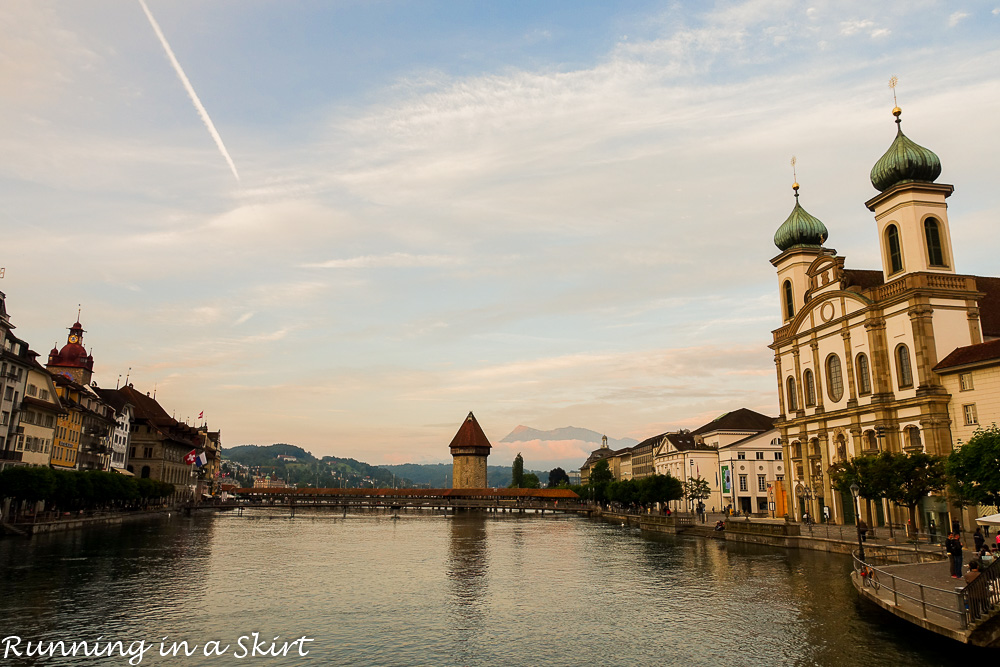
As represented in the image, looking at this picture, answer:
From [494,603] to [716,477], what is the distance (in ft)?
266

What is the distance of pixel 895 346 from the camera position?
5141 centimetres

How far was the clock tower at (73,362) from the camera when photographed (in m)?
95.5

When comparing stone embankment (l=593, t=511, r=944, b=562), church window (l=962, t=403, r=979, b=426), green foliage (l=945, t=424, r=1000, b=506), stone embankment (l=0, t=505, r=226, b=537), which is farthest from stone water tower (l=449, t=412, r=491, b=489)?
green foliage (l=945, t=424, r=1000, b=506)

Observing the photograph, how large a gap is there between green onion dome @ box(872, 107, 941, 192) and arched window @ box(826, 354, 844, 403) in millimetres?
14383

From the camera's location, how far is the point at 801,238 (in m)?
70.3

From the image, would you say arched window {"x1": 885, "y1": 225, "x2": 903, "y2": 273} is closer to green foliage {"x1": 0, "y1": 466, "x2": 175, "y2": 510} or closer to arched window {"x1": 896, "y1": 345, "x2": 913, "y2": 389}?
arched window {"x1": 896, "y1": 345, "x2": 913, "y2": 389}

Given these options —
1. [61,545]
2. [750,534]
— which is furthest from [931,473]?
[61,545]

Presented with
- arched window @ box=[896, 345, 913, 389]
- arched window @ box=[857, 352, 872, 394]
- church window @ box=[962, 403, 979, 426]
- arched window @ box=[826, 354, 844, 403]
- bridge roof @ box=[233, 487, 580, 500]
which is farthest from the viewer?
bridge roof @ box=[233, 487, 580, 500]

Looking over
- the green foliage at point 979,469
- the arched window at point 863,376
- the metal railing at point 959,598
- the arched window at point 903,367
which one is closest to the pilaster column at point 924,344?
the arched window at point 903,367

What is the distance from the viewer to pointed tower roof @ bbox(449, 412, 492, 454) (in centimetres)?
14900

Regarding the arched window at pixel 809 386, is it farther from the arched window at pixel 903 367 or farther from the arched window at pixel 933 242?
the arched window at pixel 933 242

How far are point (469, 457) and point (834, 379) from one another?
323ft

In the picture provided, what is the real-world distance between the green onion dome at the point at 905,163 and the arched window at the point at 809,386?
17.3 meters

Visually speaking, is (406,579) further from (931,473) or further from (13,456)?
(13,456)
